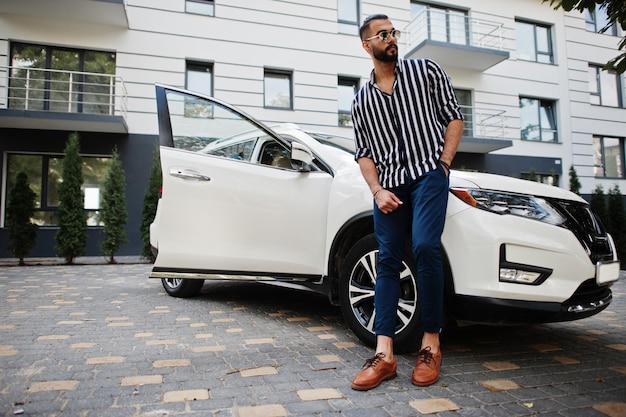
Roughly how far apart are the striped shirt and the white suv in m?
0.32

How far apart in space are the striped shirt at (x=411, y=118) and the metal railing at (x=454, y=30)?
12821 mm

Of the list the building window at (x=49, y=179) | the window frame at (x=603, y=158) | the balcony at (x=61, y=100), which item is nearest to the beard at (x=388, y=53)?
the balcony at (x=61, y=100)

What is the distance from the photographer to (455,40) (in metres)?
14.8

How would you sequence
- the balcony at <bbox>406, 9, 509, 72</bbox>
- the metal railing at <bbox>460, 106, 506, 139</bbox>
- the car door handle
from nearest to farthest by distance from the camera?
the car door handle, the balcony at <bbox>406, 9, 509, 72</bbox>, the metal railing at <bbox>460, 106, 506, 139</bbox>

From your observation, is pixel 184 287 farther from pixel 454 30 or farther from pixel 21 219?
pixel 454 30

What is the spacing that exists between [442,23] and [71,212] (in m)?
13.1

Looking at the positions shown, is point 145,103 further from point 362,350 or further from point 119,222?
point 362,350

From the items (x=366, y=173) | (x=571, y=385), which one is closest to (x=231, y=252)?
(x=366, y=173)

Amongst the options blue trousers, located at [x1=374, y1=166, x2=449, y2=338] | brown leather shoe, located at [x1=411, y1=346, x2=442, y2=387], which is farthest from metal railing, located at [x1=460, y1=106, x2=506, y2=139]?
brown leather shoe, located at [x1=411, y1=346, x2=442, y2=387]

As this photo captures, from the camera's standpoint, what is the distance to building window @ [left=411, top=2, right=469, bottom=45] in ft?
47.0

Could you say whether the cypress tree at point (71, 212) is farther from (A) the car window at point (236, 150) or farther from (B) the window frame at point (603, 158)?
(B) the window frame at point (603, 158)

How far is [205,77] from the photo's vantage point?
12.2 meters

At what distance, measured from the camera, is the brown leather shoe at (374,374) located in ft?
6.81

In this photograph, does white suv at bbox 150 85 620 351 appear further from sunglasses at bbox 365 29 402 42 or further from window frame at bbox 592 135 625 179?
window frame at bbox 592 135 625 179
